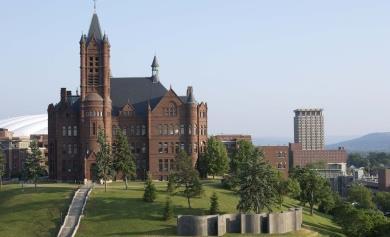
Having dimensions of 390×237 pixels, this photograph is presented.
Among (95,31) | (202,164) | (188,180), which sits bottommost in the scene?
(188,180)

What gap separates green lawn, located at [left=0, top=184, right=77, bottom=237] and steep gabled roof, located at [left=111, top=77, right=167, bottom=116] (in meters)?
25.4

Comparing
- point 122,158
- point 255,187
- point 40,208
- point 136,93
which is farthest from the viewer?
point 136,93

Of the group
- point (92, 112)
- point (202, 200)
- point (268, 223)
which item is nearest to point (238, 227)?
point (268, 223)

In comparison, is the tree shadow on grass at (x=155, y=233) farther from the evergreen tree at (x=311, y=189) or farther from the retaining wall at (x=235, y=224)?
the evergreen tree at (x=311, y=189)

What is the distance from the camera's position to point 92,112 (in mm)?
115875

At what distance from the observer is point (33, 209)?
88.0 m

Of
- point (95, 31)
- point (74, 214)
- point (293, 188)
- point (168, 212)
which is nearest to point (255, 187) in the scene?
point (168, 212)

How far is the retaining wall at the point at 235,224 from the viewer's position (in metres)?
79.4

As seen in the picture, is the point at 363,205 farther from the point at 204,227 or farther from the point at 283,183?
the point at 204,227

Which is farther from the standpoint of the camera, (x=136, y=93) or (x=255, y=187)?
(x=136, y=93)

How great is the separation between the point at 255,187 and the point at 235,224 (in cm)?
638

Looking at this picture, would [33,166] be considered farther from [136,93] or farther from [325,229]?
[325,229]

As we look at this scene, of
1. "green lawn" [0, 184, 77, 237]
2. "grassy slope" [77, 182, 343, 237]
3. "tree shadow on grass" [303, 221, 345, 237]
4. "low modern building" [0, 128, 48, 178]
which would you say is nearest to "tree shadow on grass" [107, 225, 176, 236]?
"grassy slope" [77, 182, 343, 237]

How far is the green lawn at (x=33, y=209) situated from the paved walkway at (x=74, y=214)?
2.92ft
